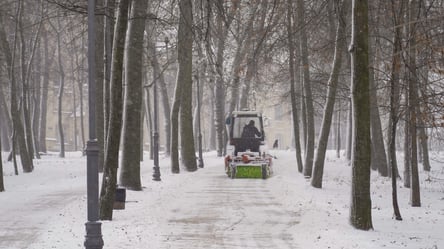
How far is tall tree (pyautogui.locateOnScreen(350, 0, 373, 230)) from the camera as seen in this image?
10586mm

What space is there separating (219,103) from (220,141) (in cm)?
248

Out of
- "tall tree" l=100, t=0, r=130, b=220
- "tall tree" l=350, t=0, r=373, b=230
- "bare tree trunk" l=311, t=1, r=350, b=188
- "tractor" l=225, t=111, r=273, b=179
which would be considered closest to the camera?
"tall tree" l=350, t=0, r=373, b=230

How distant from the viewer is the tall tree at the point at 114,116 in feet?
37.4

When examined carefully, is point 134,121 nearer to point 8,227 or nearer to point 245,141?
point 8,227

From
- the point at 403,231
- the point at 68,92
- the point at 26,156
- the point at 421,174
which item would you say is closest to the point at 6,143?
the point at 26,156

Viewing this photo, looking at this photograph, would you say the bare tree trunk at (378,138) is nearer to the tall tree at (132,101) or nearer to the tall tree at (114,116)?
the tall tree at (132,101)

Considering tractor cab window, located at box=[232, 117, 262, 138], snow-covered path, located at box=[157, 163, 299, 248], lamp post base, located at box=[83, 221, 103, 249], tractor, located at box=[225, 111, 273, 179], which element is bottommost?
snow-covered path, located at box=[157, 163, 299, 248]

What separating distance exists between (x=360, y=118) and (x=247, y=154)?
496 inches

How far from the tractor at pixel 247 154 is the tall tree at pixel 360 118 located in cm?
1207

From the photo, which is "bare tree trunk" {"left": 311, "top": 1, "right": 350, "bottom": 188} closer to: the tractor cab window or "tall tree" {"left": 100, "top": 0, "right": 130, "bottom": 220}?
the tractor cab window

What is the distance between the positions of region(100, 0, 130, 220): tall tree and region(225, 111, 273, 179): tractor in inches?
447

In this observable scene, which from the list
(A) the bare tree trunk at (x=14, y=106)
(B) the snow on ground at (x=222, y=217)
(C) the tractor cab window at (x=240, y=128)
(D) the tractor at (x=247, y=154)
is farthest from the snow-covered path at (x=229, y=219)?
(A) the bare tree trunk at (x=14, y=106)

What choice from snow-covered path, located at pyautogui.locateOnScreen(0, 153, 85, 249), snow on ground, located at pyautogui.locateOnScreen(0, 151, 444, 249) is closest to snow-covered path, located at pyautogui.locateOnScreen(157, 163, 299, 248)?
snow on ground, located at pyautogui.locateOnScreen(0, 151, 444, 249)

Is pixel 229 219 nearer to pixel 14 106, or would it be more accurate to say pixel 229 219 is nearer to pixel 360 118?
pixel 360 118
